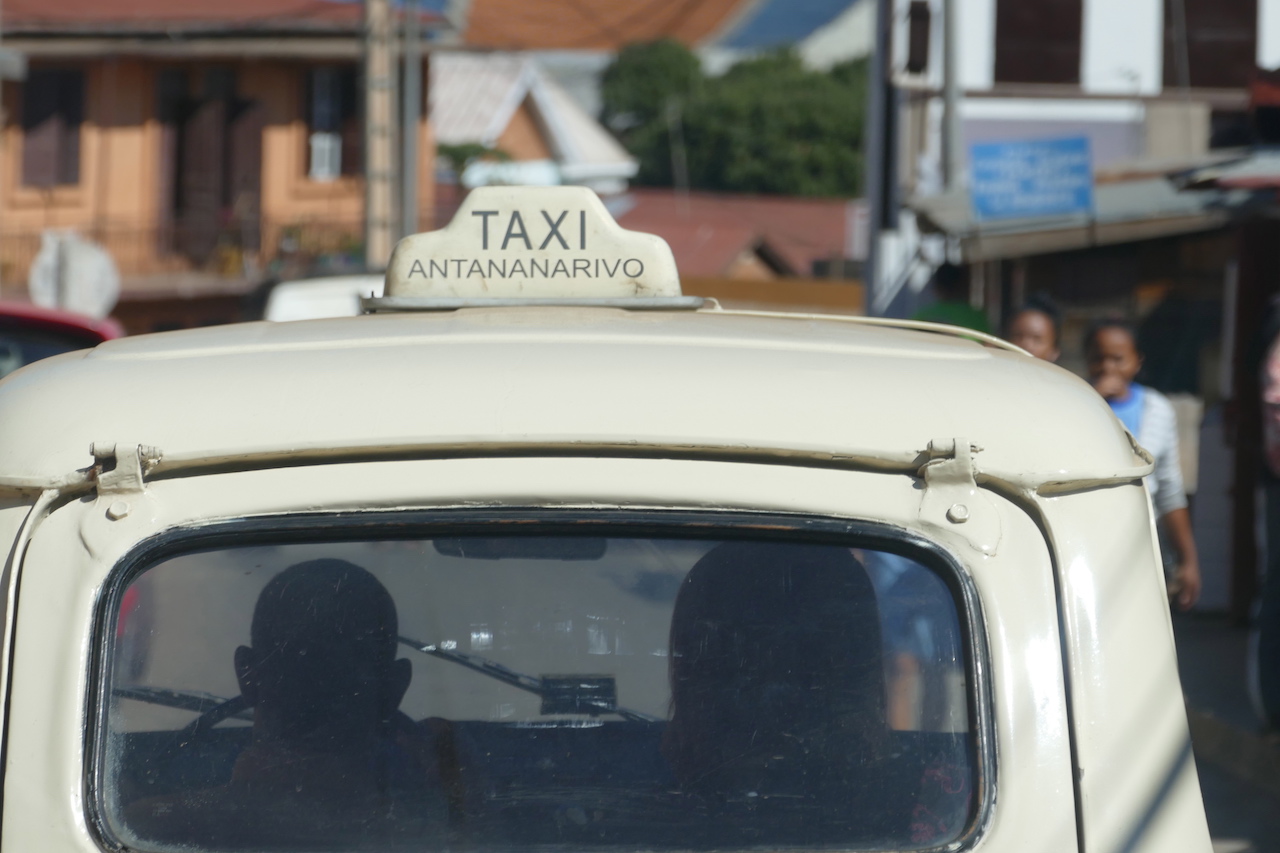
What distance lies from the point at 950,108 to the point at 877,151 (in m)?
5.94

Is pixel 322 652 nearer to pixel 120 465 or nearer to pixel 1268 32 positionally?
pixel 120 465

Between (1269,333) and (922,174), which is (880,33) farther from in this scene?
(1269,333)

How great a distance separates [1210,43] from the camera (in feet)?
60.4

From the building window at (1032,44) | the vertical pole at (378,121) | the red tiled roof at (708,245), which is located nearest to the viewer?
the vertical pole at (378,121)

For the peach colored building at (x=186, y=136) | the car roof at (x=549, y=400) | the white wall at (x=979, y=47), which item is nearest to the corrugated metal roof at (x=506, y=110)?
the peach colored building at (x=186, y=136)

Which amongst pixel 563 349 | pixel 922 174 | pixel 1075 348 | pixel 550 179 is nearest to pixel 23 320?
pixel 563 349

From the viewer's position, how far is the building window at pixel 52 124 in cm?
2708

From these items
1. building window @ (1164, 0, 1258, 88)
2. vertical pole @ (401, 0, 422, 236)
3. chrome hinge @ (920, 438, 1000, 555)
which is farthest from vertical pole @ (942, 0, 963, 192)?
chrome hinge @ (920, 438, 1000, 555)

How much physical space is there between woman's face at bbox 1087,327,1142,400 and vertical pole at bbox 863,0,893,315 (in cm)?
1340

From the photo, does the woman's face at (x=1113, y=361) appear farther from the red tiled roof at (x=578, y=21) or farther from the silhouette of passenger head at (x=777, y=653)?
the red tiled roof at (x=578, y=21)

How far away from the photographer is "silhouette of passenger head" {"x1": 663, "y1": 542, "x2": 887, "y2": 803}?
159 cm

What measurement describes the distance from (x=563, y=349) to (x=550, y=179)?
113ft

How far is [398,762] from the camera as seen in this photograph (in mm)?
1573

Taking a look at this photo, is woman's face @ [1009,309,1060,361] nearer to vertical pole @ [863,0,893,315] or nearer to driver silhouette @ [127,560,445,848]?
driver silhouette @ [127,560,445,848]
